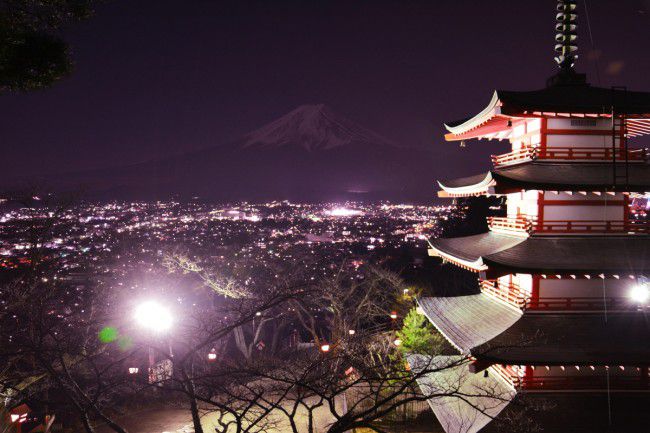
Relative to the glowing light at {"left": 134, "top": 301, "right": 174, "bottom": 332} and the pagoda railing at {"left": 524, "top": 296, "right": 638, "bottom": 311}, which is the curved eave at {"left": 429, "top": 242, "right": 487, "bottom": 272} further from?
the glowing light at {"left": 134, "top": 301, "right": 174, "bottom": 332}

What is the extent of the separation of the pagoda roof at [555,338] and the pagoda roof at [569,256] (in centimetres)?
132

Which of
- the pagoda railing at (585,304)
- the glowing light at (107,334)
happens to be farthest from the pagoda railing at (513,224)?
the glowing light at (107,334)

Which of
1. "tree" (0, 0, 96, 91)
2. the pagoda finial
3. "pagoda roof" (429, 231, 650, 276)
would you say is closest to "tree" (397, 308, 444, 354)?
"pagoda roof" (429, 231, 650, 276)

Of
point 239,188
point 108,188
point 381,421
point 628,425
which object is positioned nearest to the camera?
point 628,425

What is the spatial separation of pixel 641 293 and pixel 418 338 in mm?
8328

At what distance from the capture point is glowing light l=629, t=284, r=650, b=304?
9633 mm

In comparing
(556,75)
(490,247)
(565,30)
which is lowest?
(490,247)

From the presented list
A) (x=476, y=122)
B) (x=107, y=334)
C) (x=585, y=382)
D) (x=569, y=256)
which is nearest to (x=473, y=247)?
(x=569, y=256)

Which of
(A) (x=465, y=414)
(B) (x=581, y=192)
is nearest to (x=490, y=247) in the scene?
(B) (x=581, y=192)

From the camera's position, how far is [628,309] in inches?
388

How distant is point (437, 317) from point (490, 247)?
8.39ft

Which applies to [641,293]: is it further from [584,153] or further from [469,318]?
[469,318]

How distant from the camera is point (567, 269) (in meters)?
9.13

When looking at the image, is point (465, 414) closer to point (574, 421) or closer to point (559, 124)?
point (574, 421)
